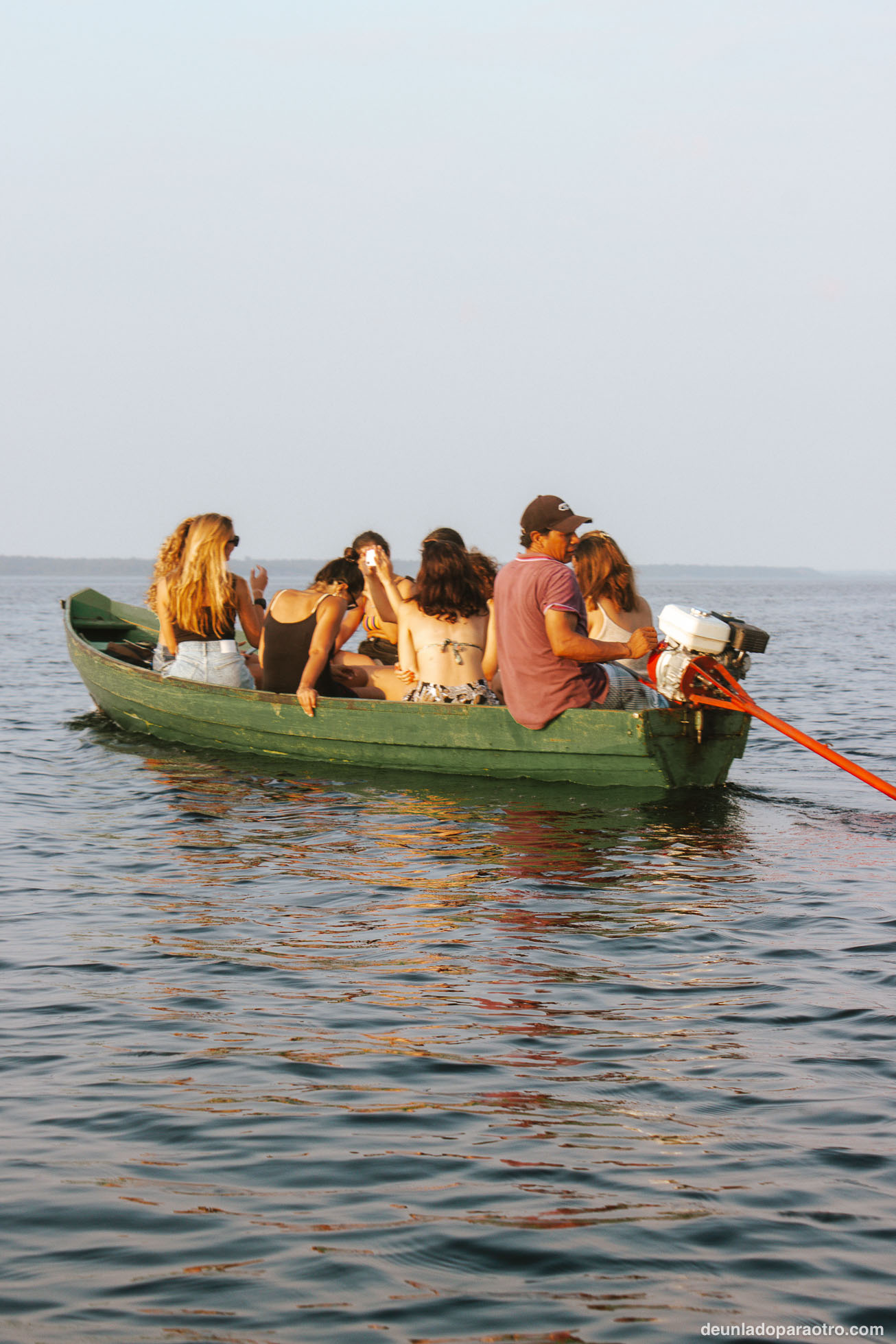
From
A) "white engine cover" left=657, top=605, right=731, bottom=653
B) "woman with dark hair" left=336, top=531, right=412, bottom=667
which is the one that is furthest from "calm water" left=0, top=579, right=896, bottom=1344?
"woman with dark hair" left=336, top=531, right=412, bottom=667

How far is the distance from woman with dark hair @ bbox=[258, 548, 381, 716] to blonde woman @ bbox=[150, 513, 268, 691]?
28cm

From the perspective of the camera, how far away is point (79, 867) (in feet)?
25.5

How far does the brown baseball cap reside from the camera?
27.6ft

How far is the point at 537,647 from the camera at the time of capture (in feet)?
29.4

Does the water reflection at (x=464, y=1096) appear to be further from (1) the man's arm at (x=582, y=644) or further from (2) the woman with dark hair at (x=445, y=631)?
(2) the woman with dark hair at (x=445, y=631)

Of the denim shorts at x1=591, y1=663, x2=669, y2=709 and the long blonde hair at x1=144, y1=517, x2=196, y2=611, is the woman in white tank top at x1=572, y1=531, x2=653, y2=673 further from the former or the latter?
the long blonde hair at x1=144, y1=517, x2=196, y2=611

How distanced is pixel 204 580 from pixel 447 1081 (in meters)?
6.94

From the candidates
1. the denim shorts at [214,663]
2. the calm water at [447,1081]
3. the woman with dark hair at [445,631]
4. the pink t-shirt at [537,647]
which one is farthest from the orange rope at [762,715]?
the denim shorts at [214,663]

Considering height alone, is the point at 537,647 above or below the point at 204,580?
below

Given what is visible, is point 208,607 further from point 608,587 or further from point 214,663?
point 608,587

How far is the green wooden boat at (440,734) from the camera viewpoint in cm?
931

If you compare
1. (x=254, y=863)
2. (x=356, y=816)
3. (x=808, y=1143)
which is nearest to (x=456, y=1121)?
(x=808, y=1143)

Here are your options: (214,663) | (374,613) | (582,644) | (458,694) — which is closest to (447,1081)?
(582,644)

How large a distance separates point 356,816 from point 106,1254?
6107mm
